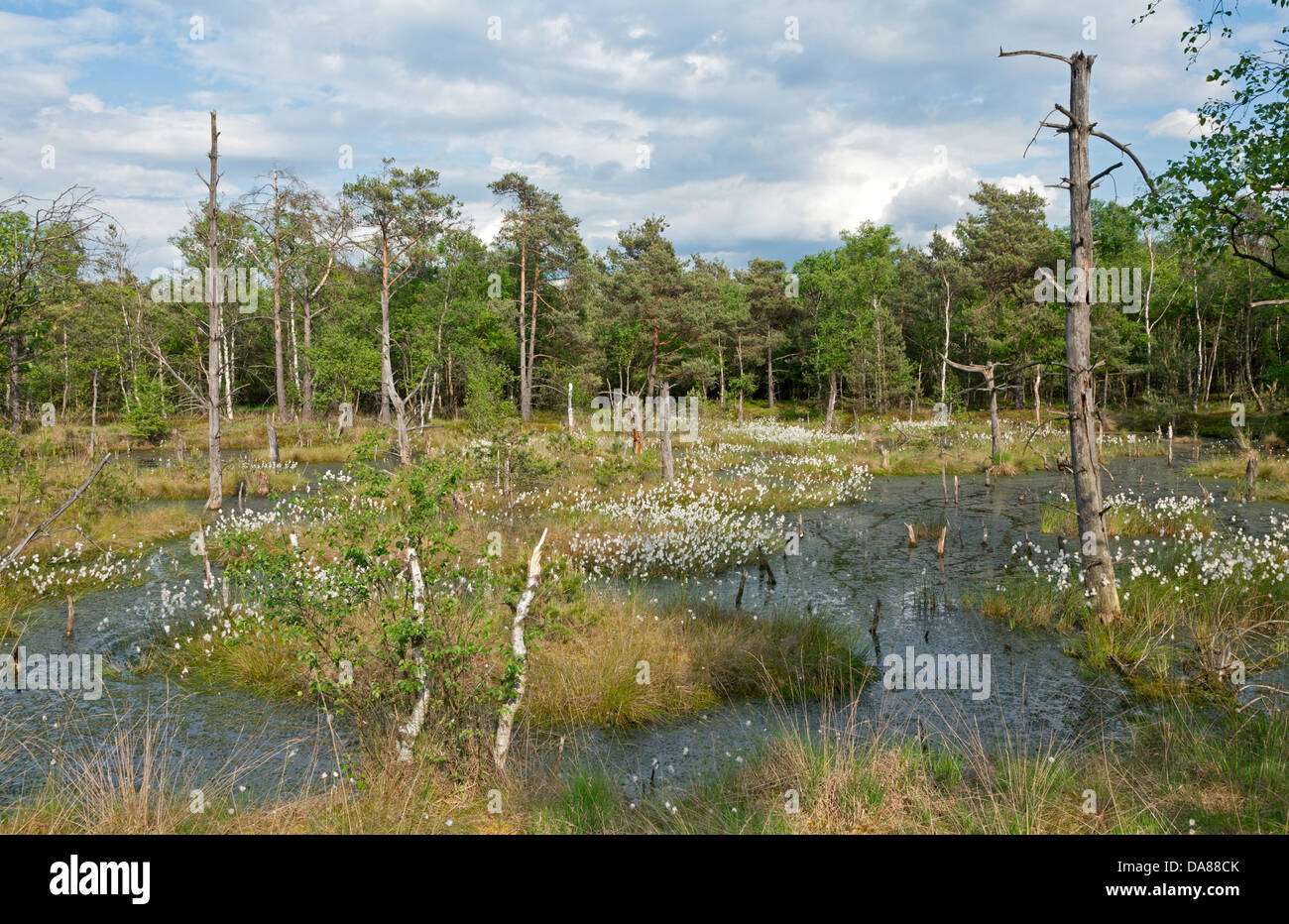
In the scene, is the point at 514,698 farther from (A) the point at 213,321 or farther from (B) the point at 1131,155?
(A) the point at 213,321

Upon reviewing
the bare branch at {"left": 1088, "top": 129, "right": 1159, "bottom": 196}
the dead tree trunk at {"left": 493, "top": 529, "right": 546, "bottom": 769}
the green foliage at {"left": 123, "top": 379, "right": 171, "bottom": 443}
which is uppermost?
the bare branch at {"left": 1088, "top": 129, "right": 1159, "bottom": 196}

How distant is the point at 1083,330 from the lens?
9844 millimetres

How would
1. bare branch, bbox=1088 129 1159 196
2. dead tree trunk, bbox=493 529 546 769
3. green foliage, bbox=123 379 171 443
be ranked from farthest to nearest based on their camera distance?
green foliage, bbox=123 379 171 443 < bare branch, bbox=1088 129 1159 196 < dead tree trunk, bbox=493 529 546 769

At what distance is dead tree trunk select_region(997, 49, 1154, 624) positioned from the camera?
952cm

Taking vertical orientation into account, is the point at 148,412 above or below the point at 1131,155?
below

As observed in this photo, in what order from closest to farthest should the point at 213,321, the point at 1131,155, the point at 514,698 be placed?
the point at 514,698 < the point at 1131,155 < the point at 213,321

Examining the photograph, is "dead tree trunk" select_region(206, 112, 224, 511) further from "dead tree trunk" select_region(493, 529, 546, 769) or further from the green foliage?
the green foliage

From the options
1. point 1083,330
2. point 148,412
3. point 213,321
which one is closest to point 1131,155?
point 1083,330

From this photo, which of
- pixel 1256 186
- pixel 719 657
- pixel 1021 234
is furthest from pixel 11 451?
pixel 1021 234

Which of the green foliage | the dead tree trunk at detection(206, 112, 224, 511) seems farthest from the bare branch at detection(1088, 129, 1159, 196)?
the green foliage

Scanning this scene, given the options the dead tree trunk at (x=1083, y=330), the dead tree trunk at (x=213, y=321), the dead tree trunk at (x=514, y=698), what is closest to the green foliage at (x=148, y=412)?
the dead tree trunk at (x=213, y=321)

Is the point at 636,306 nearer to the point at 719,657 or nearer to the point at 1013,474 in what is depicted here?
the point at 1013,474
